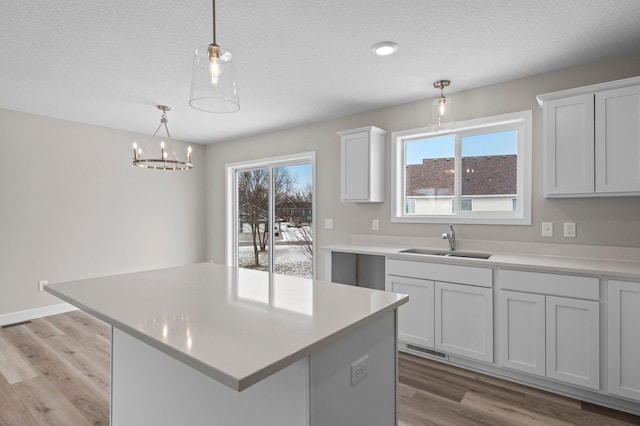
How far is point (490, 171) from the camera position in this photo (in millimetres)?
→ 3242

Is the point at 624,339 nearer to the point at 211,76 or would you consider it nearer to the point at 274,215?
the point at 211,76

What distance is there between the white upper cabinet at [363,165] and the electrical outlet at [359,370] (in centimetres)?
246

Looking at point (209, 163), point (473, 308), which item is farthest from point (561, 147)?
point (209, 163)

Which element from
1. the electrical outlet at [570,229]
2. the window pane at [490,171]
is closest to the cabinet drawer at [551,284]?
Result: the electrical outlet at [570,229]

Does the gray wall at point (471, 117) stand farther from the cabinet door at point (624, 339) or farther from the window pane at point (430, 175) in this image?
the cabinet door at point (624, 339)

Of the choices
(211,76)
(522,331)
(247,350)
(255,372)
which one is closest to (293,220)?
(522,331)

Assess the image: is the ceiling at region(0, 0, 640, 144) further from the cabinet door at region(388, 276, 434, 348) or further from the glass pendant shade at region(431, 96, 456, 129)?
the cabinet door at region(388, 276, 434, 348)

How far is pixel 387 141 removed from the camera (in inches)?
148

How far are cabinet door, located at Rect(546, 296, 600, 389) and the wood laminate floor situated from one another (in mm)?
197

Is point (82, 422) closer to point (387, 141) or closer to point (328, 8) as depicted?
point (328, 8)

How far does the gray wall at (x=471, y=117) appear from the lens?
2.59m

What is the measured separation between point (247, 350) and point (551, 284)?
224 centimetres

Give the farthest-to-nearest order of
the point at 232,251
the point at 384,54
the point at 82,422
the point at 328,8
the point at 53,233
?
1. the point at 232,251
2. the point at 53,233
3. the point at 384,54
4. the point at 82,422
5. the point at 328,8

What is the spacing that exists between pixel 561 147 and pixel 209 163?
16.2ft
